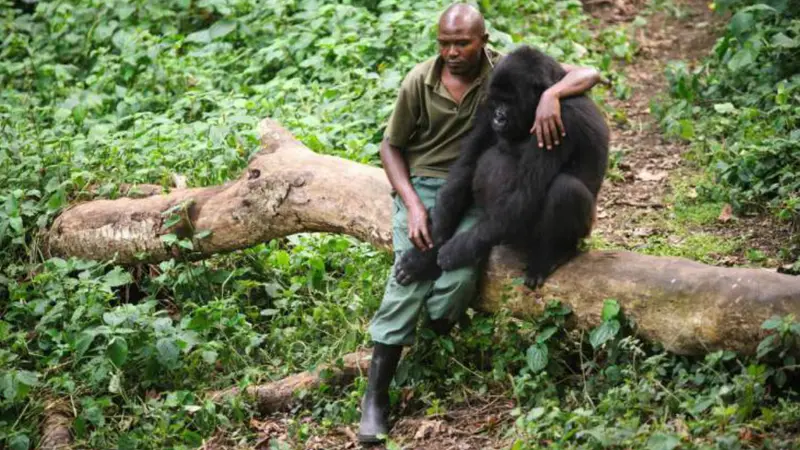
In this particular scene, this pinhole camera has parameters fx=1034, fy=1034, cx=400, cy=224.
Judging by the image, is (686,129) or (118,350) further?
(686,129)

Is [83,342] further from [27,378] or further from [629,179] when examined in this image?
[629,179]

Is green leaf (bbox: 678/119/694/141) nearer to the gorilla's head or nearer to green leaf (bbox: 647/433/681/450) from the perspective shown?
the gorilla's head

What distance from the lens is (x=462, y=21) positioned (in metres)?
4.93

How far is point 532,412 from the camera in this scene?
15.0 feet

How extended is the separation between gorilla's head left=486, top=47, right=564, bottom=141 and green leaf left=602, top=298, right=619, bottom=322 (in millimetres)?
937

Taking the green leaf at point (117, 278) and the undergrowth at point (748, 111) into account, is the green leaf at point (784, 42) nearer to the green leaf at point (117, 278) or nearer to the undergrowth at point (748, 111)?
the undergrowth at point (748, 111)

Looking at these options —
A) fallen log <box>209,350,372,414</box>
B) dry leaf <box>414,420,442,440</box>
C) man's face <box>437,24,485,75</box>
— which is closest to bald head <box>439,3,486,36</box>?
man's face <box>437,24,485,75</box>

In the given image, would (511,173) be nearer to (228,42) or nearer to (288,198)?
(288,198)

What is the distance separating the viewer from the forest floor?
5031 millimetres

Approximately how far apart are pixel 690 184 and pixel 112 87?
15.5 ft

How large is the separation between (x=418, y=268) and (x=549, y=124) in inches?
38.1

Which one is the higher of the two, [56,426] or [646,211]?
[646,211]

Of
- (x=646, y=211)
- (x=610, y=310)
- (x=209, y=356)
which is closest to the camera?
(x=610, y=310)

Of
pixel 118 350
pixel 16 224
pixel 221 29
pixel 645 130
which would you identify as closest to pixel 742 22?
pixel 645 130
